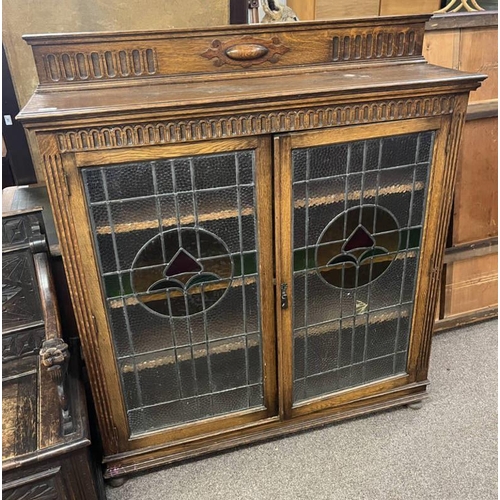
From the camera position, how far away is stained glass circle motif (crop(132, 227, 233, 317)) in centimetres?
142

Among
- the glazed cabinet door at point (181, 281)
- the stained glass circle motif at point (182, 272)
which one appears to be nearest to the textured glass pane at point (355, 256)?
the glazed cabinet door at point (181, 281)

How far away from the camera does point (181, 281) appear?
1.47m

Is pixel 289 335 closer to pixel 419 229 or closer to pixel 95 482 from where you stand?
pixel 419 229

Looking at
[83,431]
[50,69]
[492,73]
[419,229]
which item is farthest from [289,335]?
[492,73]

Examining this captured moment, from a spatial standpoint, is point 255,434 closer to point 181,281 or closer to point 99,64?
point 181,281

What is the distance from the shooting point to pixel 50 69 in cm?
132

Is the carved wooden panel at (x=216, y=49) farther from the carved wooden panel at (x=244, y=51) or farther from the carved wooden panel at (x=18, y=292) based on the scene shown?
the carved wooden panel at (x=18, y=292)

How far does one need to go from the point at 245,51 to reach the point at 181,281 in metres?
0.69

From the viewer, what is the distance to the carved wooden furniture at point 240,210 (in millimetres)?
1293

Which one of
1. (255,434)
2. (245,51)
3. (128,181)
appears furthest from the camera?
(255,434)

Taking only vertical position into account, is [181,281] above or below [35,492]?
above

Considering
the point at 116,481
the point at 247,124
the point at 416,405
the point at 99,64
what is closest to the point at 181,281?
the point at 247,124

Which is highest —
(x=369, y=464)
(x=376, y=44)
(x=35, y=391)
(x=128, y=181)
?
(x=376, y=44)

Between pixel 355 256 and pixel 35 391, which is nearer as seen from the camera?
pixel 35 391
